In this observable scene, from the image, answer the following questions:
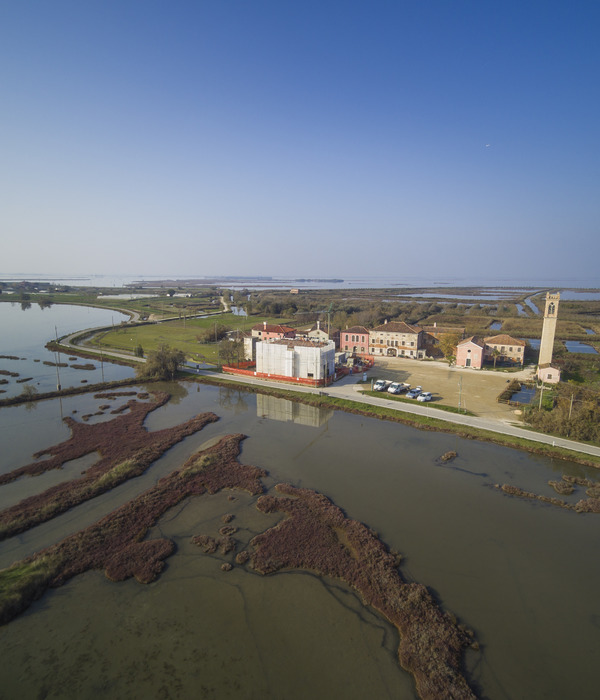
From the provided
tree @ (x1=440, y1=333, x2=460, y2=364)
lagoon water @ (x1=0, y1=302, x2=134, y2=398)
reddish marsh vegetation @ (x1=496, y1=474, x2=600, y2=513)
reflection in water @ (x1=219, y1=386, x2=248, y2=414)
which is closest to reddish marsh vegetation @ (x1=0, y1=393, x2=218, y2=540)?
reflection in water @ (x1=219, y1=386, x2=248, y2=414)

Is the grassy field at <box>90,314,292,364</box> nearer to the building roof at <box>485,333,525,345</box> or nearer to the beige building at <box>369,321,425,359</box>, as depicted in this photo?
the beige building at <box>369,321,425,359</box>

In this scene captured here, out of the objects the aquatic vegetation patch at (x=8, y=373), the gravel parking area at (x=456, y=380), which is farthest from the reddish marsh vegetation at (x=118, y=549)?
the aquatic vegetation patch at (x=8, y=373)

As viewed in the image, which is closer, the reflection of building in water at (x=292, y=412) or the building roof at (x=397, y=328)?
the reflection of building in water at (x=292, y=412)

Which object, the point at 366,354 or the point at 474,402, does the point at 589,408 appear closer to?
the point at 474,402

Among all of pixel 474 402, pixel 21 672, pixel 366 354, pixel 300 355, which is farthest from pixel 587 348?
pixel 21 672

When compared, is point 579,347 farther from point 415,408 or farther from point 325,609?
point 325,609

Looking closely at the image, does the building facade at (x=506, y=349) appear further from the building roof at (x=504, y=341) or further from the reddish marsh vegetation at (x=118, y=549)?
the reddish marsh vegetation at (x=118, y=549)
